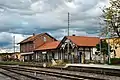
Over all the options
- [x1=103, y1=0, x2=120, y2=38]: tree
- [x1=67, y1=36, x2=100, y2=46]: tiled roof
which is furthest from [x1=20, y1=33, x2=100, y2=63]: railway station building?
[x1=103, y1=0, x2=120, y2=38]: tree

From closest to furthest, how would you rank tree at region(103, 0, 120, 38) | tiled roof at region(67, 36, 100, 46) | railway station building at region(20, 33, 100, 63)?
tree at region(103, 0, 120, 38) < railway station building at region(20, 33, 100, 63) < tiled roof at region(67, 36, 100, 46)

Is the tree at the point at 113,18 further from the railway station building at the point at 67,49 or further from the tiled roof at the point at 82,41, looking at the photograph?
the tiled roof at the point at 82,41

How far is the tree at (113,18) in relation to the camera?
1336 inches

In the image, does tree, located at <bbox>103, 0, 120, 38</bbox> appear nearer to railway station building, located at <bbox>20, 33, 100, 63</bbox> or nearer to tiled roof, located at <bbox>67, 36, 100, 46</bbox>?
railway station building, located at <bbox>20, 33, 100, 63</bbox>

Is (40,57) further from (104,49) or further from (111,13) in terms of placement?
(111,13)

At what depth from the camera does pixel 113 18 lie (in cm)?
3441

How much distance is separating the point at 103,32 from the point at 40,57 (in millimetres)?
48852

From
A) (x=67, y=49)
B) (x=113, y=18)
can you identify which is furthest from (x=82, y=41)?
(x=113, y=18)

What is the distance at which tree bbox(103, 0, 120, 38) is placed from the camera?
1336 inches

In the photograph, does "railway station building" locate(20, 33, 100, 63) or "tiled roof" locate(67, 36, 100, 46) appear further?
"tiled roof" locate(67, 36, 100, 46)

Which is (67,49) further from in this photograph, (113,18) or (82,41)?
(113,18)

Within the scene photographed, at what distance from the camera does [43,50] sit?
81562mm

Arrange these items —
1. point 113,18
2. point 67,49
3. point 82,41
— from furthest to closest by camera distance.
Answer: point 82,41, point 67,49, point 113,18

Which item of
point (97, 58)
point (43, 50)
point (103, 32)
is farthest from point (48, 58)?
point (103, 32)
